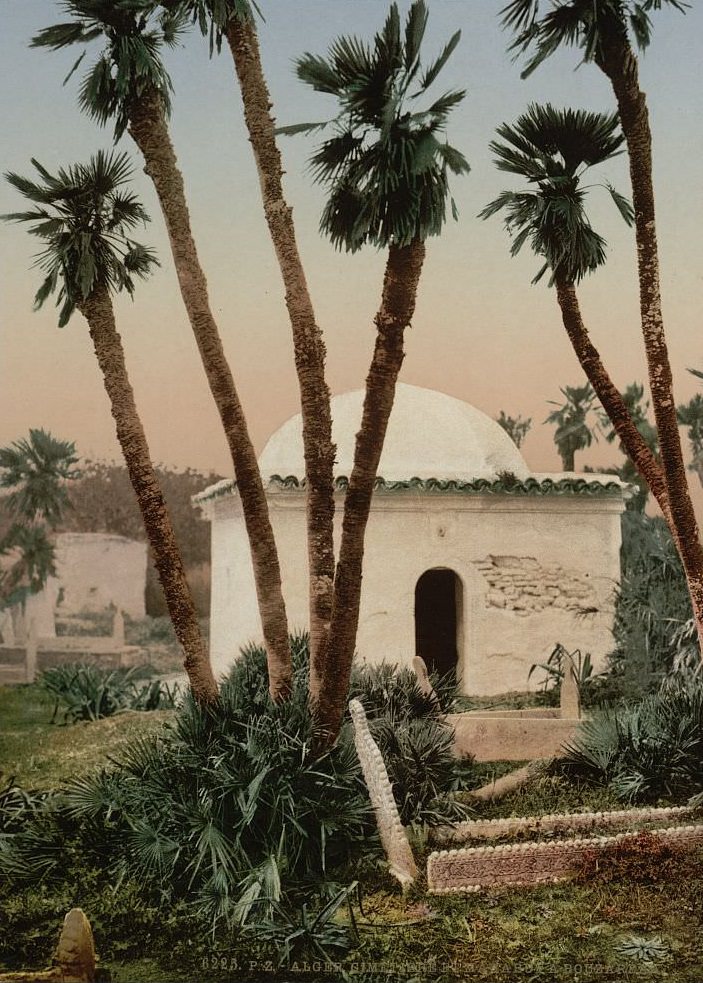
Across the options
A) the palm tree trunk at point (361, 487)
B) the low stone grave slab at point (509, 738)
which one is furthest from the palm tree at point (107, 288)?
the low stone grave slab at point (509, 738)

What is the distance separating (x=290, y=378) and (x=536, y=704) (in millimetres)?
5192

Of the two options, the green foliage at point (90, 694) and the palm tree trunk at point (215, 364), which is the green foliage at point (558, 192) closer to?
the palm tree trunk at point (215, 364)

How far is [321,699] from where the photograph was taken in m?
6.46

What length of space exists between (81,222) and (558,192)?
380 cm

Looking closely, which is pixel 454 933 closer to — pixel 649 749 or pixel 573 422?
pixel 649 749

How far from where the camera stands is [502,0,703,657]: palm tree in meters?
6.39

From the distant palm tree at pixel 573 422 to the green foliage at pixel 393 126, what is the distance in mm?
3928

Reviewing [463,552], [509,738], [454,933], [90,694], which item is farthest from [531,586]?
[454,933]

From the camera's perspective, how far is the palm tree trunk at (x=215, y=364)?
6.48 m

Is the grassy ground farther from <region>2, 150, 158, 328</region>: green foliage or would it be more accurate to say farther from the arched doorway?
the arched doorway

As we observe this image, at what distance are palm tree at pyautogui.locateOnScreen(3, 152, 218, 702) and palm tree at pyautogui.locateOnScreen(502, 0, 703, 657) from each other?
3194 millimetres

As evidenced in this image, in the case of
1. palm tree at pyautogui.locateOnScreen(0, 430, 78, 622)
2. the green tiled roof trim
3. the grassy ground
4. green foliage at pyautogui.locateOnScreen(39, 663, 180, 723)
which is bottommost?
the grassy ground

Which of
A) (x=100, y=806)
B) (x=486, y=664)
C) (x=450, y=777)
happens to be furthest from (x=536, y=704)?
(x=100, y=806)

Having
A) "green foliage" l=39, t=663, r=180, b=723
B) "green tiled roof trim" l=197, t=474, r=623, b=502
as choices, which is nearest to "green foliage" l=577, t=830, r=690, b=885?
"green tiled roof trim" l=197, t=474, r=623, b=502
